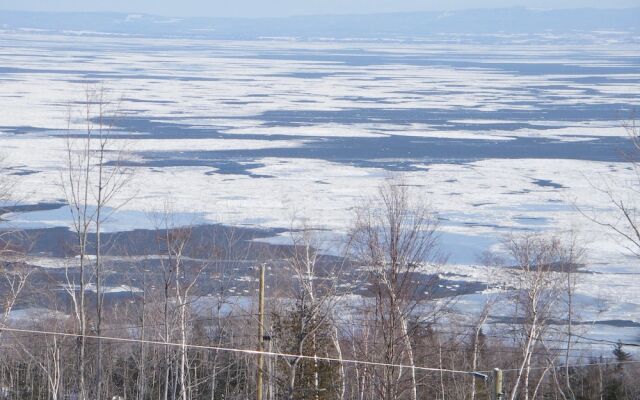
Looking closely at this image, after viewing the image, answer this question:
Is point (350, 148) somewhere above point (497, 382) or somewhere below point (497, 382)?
above

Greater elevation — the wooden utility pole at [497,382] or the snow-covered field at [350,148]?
the snow-covered field at [350,148]

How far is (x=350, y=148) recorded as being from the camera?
1694 inches

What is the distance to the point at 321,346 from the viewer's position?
1339cm

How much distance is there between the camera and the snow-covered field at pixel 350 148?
27.0m

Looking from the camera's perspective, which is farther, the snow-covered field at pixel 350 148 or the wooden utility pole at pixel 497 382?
the snow-covered field at pixel 350 148

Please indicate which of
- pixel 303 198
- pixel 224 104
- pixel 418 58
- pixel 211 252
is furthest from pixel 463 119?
pixel 418 58

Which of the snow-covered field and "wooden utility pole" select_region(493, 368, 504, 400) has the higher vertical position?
the snow-covered field

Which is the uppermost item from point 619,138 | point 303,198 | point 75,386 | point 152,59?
point 152,59

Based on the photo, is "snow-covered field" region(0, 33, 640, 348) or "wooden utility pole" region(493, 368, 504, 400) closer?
"wooden utility pole" region(493, 368, 504, 400)

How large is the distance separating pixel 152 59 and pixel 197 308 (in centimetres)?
10257

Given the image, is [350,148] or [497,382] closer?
[497,382]

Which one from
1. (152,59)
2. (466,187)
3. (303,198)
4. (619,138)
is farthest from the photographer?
(152,59)

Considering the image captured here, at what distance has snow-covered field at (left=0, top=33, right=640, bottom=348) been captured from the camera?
26953mm

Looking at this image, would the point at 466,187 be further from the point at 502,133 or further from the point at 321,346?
the point at 321,346
